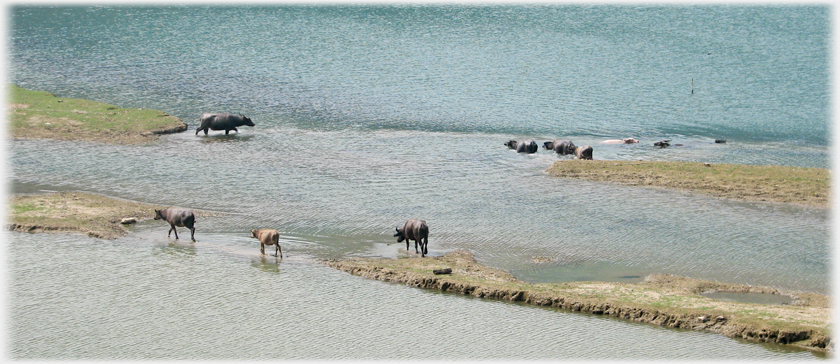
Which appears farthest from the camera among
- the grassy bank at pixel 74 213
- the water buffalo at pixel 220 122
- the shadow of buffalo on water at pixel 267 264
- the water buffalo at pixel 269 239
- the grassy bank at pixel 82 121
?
the water buffalo at pixel 220 122

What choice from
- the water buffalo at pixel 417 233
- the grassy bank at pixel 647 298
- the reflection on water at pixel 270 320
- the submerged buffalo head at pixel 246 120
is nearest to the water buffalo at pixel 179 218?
the reflection on water at pixel 270 320

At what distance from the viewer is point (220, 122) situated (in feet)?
155

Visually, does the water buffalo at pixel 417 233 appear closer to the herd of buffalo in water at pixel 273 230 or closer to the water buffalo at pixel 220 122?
the herd of buffalo in water at pixel 273 230

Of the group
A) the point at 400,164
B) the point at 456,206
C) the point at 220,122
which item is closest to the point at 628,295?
the point at 456,206

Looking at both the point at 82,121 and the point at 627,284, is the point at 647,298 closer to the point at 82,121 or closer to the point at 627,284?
the point at 627,284

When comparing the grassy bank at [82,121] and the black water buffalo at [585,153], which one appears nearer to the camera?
the black water buffalo at [585,153]

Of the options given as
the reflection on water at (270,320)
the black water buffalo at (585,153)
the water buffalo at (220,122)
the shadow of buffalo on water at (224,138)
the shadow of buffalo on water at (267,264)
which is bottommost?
the reflection on water at (270,320)

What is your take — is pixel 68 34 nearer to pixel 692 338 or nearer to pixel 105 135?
pixel 105 135

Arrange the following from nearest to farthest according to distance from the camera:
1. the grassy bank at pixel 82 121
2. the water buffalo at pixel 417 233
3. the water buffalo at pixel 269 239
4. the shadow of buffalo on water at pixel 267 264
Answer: the shadow of buffalo on water at pixel 267 264
the water buffalo at pixel 269 239
the water buffalo at pixel 417 233
the grassy bank at pixel 82 121

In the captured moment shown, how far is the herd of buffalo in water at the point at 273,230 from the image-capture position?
90.5 feet

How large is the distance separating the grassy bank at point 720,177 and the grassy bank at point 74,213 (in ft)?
57.2

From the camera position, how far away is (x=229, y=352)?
66.6 ft

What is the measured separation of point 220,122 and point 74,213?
649 inches

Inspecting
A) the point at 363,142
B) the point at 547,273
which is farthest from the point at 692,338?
the point at 363,142
